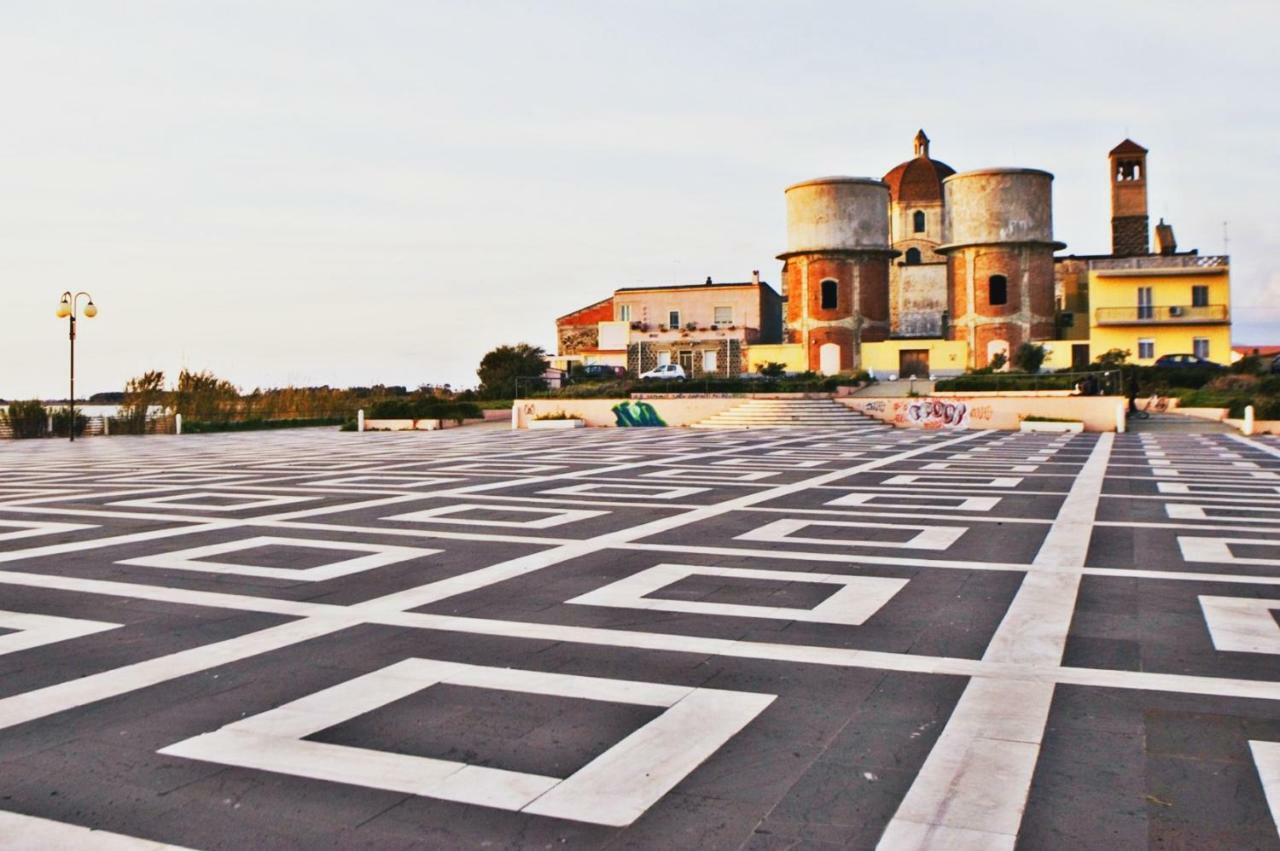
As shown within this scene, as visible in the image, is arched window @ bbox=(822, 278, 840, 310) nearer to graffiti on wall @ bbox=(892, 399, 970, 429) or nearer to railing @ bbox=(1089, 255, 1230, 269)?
railing @ bbox=(1089, 255, 1230, 269)

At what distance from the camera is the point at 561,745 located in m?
4.37

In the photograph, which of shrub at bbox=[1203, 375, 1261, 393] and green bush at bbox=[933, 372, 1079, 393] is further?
shrub at bbox=[1203, 375, 1261, 393]

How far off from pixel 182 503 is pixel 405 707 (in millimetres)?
9580

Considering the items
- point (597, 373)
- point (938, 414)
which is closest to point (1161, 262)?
point (938, 414)

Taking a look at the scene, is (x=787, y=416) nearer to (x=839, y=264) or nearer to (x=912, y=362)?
(x=912, y=362)

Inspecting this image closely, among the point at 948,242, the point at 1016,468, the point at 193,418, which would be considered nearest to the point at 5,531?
the point at 1016,468

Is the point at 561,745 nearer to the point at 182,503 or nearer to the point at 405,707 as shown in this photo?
the point at 405,707

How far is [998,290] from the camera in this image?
53.7 metres

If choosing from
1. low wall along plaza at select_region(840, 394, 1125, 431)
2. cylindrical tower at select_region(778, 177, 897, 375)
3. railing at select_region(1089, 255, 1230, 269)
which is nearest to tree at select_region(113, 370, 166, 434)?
low wall along plaza at select_region(840, 394, 1125, 431)

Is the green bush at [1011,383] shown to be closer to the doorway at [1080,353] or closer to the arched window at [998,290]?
the arched window at [998,290]

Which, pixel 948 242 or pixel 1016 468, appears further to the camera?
pixel 948 242

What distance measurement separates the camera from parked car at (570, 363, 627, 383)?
→ 5397cm

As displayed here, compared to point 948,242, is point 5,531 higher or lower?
lower

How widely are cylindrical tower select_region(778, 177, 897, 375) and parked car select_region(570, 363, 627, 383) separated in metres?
10.0
